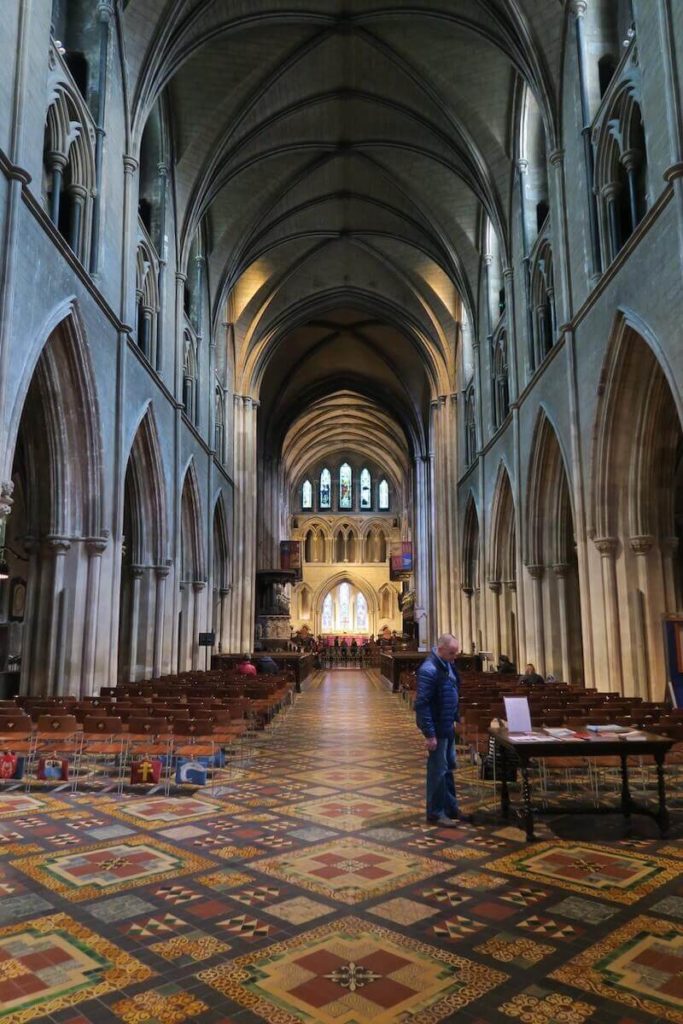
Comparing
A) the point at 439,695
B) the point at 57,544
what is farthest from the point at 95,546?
the point at 439,695

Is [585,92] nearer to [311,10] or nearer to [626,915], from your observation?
[311,10]

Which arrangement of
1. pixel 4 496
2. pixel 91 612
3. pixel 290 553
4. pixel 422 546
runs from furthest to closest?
pixel 290 553
pixel 422 546
pixel 91 612
pixel 4 496

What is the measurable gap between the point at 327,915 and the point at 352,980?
0.83 metres

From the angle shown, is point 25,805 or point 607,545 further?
point 607,545

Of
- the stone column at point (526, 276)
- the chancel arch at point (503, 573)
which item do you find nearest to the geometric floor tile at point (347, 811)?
the stone column at point (526, 276)

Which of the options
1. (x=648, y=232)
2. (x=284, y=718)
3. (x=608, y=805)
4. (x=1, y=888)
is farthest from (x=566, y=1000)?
(x=284, y=718)

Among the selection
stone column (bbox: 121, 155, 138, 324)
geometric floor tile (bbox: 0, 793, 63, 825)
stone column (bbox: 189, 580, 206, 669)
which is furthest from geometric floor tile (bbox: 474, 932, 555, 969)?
stone column (bbox: 189, 580, 206, 669)

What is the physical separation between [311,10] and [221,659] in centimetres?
1991

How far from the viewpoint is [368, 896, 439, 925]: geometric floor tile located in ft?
14.3

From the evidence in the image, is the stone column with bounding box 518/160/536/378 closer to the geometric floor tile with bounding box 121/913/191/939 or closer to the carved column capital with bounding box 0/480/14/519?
the carved column capital with bounding box 0/480/14/519

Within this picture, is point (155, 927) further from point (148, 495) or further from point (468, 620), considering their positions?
point (468, 620)

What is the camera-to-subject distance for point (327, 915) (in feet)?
14.5

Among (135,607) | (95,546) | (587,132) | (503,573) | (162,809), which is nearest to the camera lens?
(162,809)

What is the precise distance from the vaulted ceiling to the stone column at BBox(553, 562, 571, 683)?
10000 millimetres
